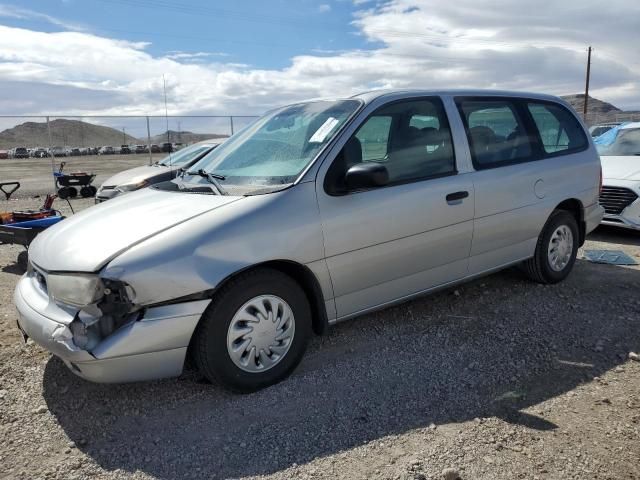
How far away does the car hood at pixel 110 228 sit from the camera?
307 centimetres

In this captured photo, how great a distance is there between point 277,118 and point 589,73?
163 feet

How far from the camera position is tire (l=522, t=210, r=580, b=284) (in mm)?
5137

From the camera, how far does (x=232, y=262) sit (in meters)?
3.16

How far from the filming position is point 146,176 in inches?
374

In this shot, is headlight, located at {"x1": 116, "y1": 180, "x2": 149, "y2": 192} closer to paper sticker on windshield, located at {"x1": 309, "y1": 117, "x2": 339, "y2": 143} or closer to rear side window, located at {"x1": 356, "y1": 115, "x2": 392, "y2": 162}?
paper sticker on windshield, located at {"x1": 309, "y1": 117, "x2": 339, "y2": 143}

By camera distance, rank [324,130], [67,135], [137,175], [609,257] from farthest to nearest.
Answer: [67,135], [137,175], [609,257], [324,130]

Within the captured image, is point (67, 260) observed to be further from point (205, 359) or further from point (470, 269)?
point (470, 269)

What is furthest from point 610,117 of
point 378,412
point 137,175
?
point 378,412

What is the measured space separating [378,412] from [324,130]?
189 cm

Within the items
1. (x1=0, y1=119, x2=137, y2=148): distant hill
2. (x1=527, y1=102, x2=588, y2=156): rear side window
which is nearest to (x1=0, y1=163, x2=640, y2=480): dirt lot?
(x1=527, y1=102, x2=588, y2=156): rear side window

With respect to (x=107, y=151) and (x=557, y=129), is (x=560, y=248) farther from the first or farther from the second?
(x=107, y=151)

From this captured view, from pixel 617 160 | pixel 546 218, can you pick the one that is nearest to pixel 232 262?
pixel 546 218

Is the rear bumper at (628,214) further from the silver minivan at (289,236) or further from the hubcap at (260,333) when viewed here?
the hubcap at (260,333)

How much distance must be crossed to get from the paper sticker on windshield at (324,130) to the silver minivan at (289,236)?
0.01 meters
